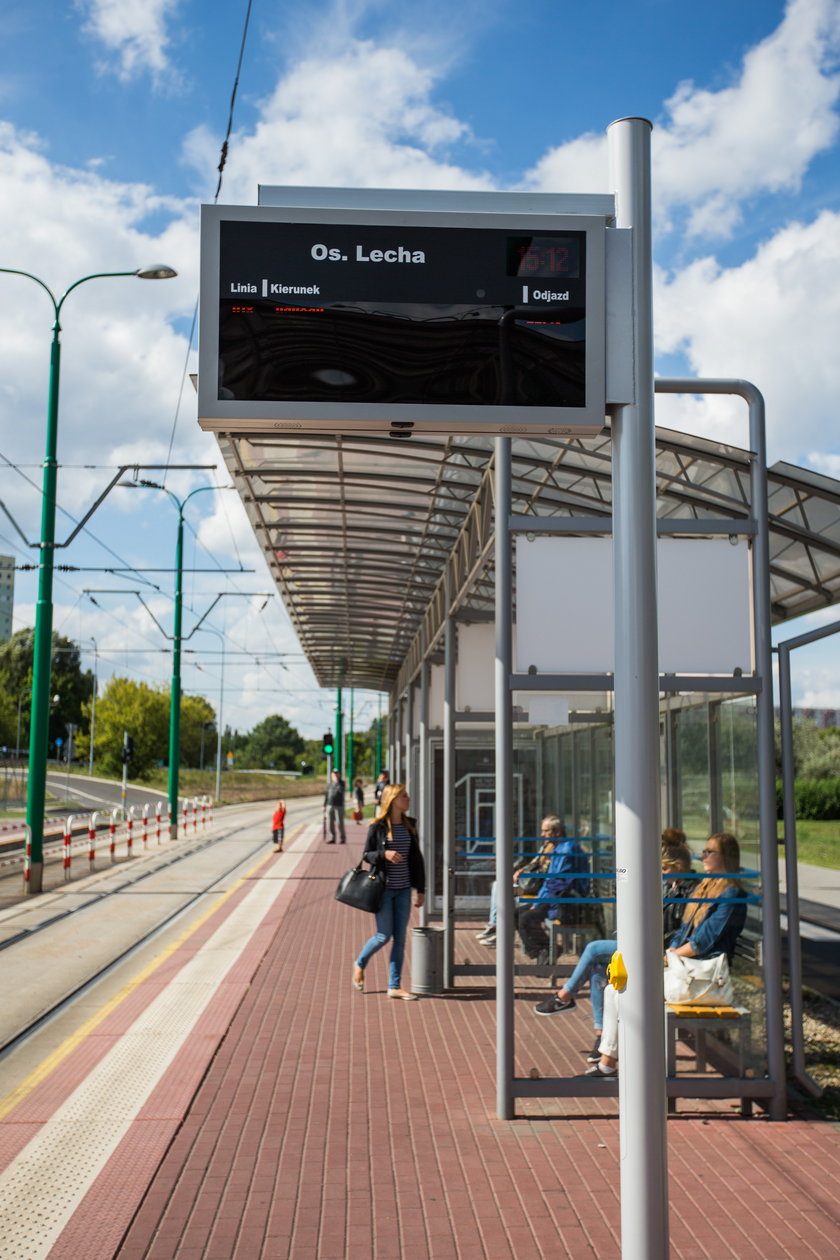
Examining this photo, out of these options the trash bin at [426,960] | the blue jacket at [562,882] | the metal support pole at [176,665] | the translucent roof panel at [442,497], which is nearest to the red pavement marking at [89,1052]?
the trash bin at [426,960]

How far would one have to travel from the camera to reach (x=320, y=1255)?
14.6 feet

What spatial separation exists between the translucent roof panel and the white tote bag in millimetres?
2575

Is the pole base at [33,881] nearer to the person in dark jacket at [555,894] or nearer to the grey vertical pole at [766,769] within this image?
the person in dark jacket at [555,894]

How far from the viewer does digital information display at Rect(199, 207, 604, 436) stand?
3.84 meters

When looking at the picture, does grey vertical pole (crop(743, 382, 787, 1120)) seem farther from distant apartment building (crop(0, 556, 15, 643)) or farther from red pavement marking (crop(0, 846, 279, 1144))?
distant apartment building (crop(0, 556, 15, 643))

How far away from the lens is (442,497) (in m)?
9.73

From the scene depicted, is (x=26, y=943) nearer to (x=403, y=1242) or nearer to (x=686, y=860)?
(x=686, y=860)

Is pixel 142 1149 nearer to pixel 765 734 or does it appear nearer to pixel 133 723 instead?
pixel 765 734

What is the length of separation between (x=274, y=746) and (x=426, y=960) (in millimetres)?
132762

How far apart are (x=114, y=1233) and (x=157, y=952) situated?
7210 mm

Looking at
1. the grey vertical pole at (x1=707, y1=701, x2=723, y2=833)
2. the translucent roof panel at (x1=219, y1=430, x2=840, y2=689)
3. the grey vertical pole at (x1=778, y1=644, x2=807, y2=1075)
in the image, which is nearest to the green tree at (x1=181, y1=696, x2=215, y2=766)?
the translucent roof panel at (x1=219, y1=430, x2=840, y2=689)

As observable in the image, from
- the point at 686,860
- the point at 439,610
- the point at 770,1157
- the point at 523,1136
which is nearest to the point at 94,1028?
the point at 523,1136

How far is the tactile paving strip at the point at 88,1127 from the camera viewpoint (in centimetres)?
479

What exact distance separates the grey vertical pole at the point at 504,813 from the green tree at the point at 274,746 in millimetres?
122329
